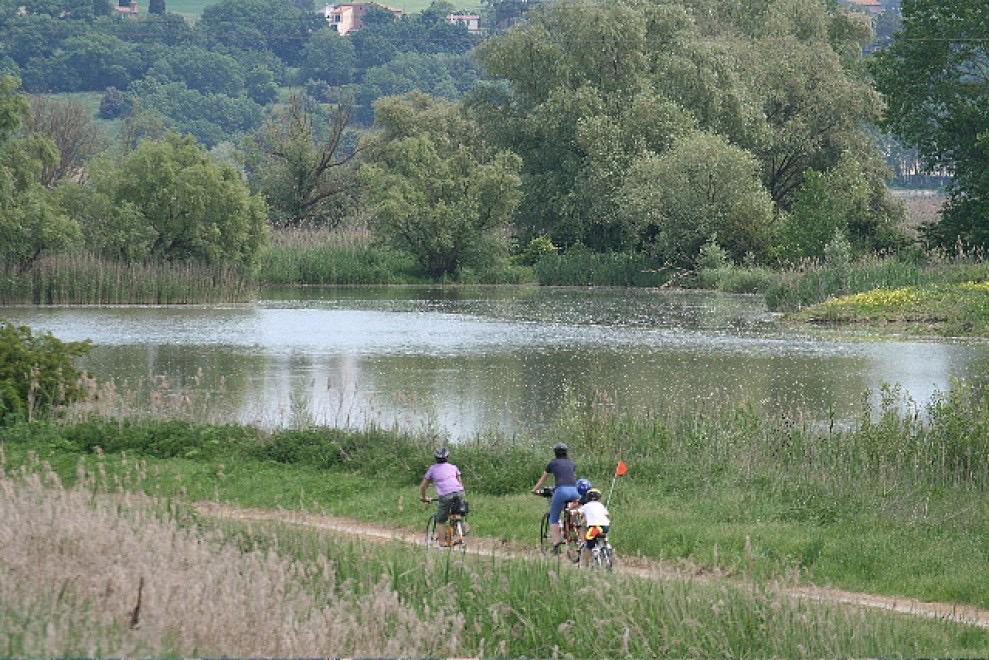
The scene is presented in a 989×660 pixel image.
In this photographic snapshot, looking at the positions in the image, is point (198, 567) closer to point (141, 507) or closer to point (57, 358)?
point (141, 507)

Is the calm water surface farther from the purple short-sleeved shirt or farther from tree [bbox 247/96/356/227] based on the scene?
tree [bbox 247/96/356/227]

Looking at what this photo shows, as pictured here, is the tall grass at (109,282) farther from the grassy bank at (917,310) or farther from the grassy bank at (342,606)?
the grassy bank at (342,606)

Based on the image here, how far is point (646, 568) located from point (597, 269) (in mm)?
63866

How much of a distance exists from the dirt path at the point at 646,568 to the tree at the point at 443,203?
2344 inches

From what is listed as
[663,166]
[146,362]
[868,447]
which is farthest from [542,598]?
[663,166]

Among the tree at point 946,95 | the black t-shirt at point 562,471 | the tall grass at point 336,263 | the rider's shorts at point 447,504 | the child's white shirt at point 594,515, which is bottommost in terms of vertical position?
the rider's shorts at point 447,504

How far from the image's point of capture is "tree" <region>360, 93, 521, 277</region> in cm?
7831

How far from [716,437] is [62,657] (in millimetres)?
14256

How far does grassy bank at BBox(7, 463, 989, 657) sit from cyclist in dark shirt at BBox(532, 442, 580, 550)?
6.93 ft

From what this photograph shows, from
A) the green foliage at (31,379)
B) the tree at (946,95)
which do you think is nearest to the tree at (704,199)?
the tree at (946,95)

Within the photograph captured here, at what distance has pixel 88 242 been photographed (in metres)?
60.7

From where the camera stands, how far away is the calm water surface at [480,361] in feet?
93.0

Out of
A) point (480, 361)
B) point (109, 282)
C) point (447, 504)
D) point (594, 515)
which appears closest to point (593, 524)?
point (594, 515)

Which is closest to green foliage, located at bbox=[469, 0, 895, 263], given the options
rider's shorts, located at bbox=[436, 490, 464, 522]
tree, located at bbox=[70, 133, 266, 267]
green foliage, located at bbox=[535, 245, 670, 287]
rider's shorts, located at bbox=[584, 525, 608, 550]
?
green foliage, located at bbox=[535, 245, 670, 287]
